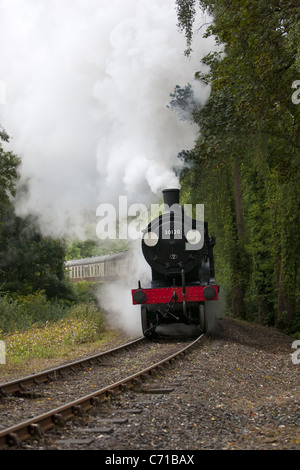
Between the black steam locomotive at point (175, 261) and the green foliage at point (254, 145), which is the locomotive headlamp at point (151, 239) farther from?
the green foliage at point (254, 145)

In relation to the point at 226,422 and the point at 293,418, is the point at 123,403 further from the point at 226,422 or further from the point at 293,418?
the point at 293,418

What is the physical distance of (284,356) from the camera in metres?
11.3

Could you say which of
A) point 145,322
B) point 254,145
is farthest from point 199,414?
point 254,145

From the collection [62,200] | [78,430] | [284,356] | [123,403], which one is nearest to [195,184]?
[62,200]

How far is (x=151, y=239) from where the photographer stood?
1251 centimetres

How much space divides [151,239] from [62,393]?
5.71 metres

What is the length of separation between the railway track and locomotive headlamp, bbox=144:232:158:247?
7.11 feet

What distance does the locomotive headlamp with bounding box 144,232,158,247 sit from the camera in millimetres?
12477

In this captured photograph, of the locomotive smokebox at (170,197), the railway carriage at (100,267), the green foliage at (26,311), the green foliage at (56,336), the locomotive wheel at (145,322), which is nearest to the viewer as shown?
the green foliage at (56,336)

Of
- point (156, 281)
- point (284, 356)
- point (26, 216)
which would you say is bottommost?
point (284, 356)

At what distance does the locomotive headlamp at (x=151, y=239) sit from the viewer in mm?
12477

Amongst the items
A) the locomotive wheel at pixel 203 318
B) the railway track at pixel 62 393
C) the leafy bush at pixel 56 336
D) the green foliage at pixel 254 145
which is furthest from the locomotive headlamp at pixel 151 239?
the leafy bush at pixel 56 336

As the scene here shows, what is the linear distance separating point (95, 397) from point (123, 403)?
34 cm

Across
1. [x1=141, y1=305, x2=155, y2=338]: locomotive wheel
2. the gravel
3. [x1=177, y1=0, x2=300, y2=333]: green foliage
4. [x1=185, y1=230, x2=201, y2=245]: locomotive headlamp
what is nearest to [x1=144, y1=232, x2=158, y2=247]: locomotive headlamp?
[x1=185, y1=230, x2=201, y2=245]: locomotive headlamp
